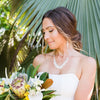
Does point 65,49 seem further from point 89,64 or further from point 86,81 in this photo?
point 86,81

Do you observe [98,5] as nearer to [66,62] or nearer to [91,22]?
[91,22]

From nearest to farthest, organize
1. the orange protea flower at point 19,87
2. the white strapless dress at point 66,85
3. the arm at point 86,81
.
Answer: the orange protea flower at point 19,87
the arm at point 86,81
the white strapless dress at point 66,85

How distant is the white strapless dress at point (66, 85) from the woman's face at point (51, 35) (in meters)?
0.33

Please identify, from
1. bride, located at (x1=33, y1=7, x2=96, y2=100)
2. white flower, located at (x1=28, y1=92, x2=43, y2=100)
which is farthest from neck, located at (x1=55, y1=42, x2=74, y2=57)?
white flower, located at (x1=28, y1=92, x2=43, y2=100)

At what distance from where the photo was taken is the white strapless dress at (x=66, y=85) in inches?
118

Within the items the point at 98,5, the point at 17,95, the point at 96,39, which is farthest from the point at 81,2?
the point at 17,95

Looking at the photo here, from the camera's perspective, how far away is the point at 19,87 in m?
2.47

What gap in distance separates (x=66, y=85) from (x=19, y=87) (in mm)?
702

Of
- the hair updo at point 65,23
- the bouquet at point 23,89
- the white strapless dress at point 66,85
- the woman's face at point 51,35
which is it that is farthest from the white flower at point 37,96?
the hair updo at point 65,23

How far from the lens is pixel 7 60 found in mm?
6508

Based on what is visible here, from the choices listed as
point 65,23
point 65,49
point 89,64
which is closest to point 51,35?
point 65,23

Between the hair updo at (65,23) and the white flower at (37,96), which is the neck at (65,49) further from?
the white flower at (37,96)

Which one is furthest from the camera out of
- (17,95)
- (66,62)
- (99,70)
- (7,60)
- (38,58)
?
(7,60)

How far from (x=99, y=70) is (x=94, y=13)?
1.17 metres
